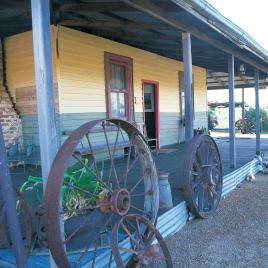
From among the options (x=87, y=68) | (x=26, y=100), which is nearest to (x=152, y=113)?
(x=87, y=68)

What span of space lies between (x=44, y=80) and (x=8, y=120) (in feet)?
15.1

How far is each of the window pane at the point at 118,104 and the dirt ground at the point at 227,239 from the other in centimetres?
345

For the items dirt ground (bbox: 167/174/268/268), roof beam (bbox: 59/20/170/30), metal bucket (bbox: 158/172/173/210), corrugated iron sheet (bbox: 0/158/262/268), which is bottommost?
dirt ground (bbox: 167/174/268/268)

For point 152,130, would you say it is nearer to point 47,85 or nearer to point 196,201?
point 196,201

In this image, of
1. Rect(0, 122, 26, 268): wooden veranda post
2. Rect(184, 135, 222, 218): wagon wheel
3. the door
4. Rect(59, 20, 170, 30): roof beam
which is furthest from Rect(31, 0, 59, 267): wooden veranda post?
the door

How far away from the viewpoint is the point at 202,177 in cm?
450

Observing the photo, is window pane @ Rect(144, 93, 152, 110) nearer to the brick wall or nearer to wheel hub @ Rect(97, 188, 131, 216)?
the brick wall

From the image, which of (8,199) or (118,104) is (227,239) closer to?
(8,199)

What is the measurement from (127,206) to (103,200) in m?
0.20

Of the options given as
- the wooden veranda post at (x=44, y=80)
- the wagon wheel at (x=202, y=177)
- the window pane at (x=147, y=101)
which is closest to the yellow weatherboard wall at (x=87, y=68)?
the window pane at (x=147, y=101)

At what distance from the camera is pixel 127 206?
2.75 m

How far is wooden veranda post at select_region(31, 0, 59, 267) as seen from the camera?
→ 8.14ft

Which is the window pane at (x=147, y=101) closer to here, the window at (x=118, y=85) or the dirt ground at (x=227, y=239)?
the window at (x=118, y=85)

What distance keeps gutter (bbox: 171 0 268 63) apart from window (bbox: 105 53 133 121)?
2.85m
